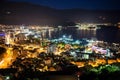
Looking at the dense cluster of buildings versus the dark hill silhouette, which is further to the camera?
the dark hill silhouette

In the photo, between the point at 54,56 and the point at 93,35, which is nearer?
the point at 54,56

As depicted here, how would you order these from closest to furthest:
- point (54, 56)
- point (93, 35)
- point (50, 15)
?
point (54, 56) < point (93, 35) < point (50, 15)

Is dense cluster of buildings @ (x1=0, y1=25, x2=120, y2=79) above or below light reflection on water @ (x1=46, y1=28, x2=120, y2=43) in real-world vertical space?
above

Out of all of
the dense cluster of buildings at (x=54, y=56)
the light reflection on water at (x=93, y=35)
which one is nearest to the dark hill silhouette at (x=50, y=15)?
the light reflection on water at (x=93, y=35)

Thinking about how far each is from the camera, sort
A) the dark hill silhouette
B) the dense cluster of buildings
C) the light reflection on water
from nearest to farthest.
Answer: the dense cluster of buildings
the light reflection on water
the dark hill silhouette

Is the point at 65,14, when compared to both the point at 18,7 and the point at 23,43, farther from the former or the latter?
the point at 23,43

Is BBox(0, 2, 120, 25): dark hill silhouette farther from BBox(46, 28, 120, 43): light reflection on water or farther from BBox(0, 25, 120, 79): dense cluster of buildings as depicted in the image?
BBox(0, 25, 120, 79): dense cluster of buildings

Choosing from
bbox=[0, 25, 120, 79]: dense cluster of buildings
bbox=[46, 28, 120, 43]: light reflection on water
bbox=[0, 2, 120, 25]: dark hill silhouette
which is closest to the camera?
bbox=[0, 25, 120, 79]: dense cluster of buildings

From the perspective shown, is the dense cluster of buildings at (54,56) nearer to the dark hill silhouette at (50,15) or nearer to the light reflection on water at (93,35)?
the light reflection on water at (93,35)

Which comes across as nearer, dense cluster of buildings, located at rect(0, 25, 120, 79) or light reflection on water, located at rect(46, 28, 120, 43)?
dense cluster of buildings, located at rect(0, 25, 120, 79)

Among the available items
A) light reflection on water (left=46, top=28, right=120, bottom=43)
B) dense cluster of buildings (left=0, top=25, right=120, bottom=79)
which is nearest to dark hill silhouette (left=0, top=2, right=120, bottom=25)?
light reflection on water (left=46, top=28, right=120, bottom=43)

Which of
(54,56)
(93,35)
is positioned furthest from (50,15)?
(54,56)

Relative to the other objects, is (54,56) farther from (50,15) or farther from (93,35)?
(50,15)
